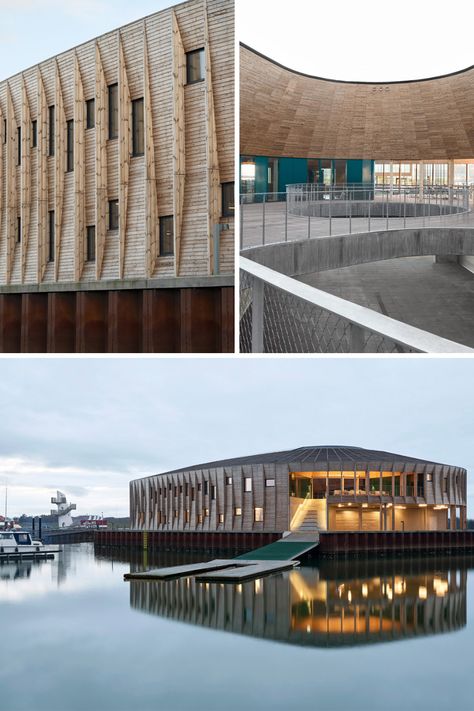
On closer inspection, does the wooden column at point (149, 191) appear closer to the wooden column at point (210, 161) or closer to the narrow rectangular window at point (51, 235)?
the wooden column at point (210, 161)

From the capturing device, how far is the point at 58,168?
65.1 ft

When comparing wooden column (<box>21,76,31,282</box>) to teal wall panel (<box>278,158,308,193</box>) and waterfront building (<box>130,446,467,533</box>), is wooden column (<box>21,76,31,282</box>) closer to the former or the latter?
waterfront building (<box>130,446,467,533</box>)

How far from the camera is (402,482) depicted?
95.9 ft

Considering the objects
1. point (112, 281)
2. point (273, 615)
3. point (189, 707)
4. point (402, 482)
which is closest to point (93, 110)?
point (112, 281)

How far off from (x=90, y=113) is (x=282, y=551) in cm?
1226

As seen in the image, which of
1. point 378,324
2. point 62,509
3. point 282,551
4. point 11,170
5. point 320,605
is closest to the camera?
point 378,324

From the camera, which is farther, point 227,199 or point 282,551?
point 282,551

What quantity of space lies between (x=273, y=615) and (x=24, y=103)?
15.5m

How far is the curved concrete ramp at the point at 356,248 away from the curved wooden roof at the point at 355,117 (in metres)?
16.9

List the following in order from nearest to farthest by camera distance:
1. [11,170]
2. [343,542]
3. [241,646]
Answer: [241,646] < [11,170] < [343,542]

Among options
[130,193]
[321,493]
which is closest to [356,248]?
[130,193]

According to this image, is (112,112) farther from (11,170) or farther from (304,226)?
(304,226)

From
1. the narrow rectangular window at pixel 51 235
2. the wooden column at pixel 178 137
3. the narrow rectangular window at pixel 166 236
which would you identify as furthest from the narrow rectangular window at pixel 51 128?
the wooden column at pixel 178 137

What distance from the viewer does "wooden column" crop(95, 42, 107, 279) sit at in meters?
18.2
